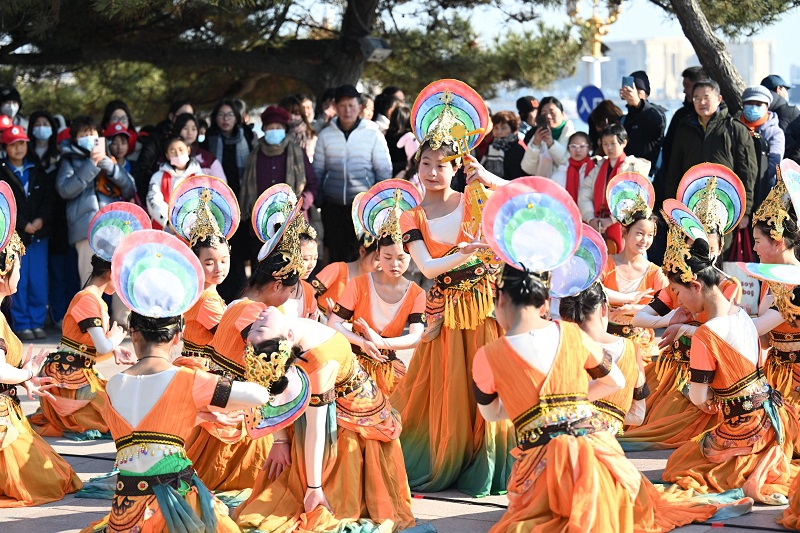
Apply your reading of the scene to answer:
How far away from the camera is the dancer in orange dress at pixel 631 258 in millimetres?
6008

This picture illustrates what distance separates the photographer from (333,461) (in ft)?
14.3

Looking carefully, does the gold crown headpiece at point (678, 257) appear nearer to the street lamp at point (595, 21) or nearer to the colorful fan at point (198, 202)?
the colorful fan at point (198, 202)

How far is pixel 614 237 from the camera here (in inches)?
296

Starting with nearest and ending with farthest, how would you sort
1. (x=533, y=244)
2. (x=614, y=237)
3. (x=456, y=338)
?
(x=533, y=244), (x=456, y=338), (x=614, y=237)

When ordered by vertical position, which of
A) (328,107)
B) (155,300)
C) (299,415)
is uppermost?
(328,107)

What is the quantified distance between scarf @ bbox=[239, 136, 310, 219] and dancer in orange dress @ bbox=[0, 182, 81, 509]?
133 inches

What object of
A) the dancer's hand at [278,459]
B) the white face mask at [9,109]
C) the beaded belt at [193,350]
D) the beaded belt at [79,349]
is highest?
the white face mask at [9,109]

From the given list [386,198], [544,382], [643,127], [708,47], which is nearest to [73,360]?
[386,198]

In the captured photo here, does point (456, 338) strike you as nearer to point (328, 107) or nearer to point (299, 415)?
point (299, 415)

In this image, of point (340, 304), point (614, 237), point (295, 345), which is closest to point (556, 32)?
point (614, 237)

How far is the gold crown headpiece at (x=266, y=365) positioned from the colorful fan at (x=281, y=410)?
0.28 ft

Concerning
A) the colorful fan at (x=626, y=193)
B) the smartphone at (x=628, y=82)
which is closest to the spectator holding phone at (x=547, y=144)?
the smartphone at (x=628, y=82)

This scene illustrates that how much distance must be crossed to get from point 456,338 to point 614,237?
2.71m

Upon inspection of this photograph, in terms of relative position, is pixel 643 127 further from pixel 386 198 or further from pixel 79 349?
pixel 79 349
